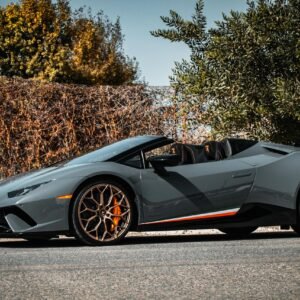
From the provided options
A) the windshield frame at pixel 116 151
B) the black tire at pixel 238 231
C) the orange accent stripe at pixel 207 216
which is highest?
the windshield frame at pixel 116 151

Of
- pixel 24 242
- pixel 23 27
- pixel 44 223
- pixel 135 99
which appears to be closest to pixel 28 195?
pixel 44 223

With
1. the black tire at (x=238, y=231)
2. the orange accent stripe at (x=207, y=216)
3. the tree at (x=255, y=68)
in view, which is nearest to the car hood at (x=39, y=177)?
the orange accent stripe at (x=207, y=216)

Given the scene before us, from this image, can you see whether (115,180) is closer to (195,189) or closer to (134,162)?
(134,162)

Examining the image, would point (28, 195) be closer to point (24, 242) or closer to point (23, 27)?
point (24, 242)

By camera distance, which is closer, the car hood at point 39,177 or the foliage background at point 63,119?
the car hood at point 39,177

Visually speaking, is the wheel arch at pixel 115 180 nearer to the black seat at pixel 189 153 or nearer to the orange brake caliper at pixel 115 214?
the orange brake caliper at pixel 115 214

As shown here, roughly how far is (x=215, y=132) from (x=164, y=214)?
183 inches

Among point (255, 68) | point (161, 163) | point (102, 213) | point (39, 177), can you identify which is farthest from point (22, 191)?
point (255, 68)

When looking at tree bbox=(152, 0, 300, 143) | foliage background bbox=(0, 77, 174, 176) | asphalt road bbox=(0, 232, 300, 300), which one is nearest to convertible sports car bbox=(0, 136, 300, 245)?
asphalt road bbox=(0, 232, 300, 300)

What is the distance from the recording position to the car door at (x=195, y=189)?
8.40 m

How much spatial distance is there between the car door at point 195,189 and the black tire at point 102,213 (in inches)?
9.2

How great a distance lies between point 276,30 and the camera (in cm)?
1243

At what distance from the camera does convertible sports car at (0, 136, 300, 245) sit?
7.97m

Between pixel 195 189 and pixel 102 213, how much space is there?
1.07 m
